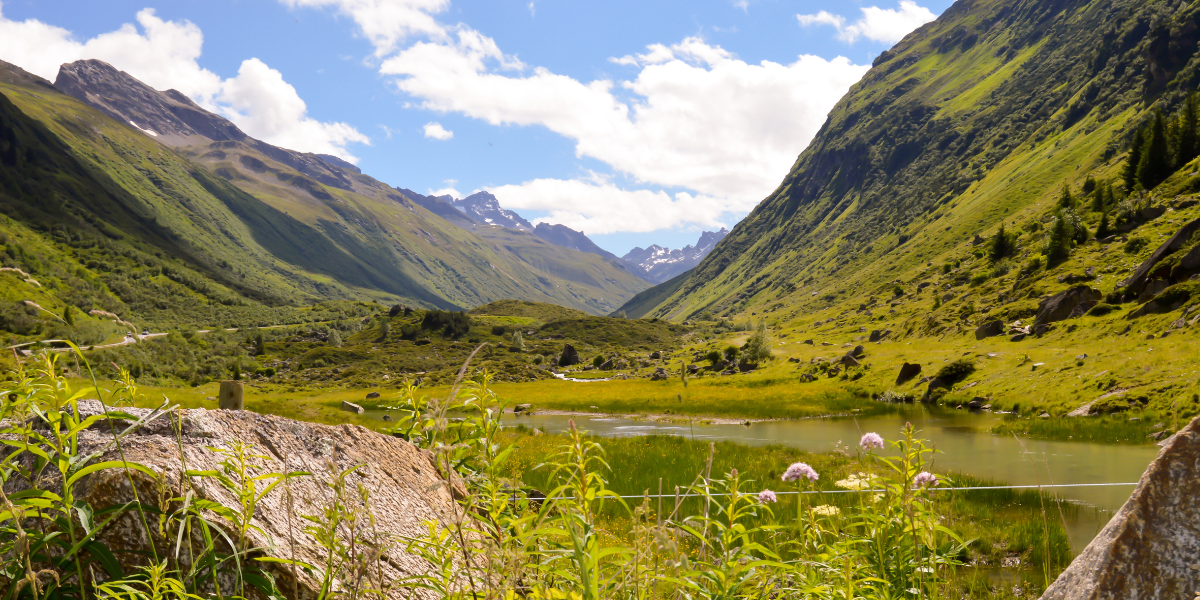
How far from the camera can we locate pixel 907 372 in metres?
42.7

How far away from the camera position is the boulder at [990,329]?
158ft

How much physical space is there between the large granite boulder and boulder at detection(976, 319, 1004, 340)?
5656 mm

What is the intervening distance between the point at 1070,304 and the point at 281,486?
169 ft

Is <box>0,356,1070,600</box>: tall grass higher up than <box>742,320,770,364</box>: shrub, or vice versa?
<box>742,320,770,364</box>: shrub

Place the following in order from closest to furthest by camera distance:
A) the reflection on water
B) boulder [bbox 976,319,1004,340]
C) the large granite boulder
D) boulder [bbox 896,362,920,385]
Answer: the reflection on water < the large granite boulder < boulder [bbox 896,362,920,385] < boulder [bbox 976,319,1004,340]

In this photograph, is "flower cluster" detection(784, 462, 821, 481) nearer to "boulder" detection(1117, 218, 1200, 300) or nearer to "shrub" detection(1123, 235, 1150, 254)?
→ "boulder" detection(1117, 218, 1200, 300)

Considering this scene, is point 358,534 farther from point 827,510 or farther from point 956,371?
point 956,371

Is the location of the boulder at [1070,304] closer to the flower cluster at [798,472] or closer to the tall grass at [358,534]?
the flower cluster at [798,472]

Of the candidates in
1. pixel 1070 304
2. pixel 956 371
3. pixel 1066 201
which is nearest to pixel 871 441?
pixel 956 371

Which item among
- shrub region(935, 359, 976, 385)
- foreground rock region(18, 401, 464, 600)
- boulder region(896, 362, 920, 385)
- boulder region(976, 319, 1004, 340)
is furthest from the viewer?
boulder region(976, 319, 1004, 340)

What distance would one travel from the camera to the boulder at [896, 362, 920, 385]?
42.3 metres

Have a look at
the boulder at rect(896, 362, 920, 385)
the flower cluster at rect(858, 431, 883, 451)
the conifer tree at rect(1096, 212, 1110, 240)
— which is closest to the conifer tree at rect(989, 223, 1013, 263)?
the conifer tree at rect(1096, 212, 1110, 240)

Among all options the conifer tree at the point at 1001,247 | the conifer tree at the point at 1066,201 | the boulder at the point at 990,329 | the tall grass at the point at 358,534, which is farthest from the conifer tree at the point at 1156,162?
the tall grass at the point at 358,534

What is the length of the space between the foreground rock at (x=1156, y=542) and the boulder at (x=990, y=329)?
54.1 m
